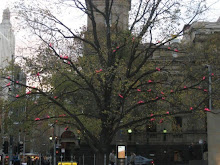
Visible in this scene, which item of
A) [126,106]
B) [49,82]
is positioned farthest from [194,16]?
[49,82]

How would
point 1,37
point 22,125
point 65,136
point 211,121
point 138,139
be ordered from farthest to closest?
point 1,37 → point 65,136 → point 138,139 → point 22,125 → point 211,121

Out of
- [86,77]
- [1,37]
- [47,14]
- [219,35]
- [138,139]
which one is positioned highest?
[1,37]

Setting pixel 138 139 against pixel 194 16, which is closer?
A: pixel 194 16

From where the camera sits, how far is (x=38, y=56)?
18.3m

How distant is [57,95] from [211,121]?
803cm

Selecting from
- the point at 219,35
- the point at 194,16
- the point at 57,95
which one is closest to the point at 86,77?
the point at 57,95

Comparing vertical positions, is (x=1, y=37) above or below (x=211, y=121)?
above

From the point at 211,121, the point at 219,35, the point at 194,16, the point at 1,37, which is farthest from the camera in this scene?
the point at 1,37

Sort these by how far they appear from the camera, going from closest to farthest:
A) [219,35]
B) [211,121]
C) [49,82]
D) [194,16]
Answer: [211,121] → [194,16] → [49,82] → [219,35]

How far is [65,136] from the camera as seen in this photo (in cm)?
6712

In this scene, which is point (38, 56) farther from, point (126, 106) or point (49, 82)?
point (126, 106)

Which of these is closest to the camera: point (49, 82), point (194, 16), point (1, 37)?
point (194, 16)

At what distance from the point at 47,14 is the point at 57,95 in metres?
4.20

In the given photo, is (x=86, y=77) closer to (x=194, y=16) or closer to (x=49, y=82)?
(x=49, y=82)
